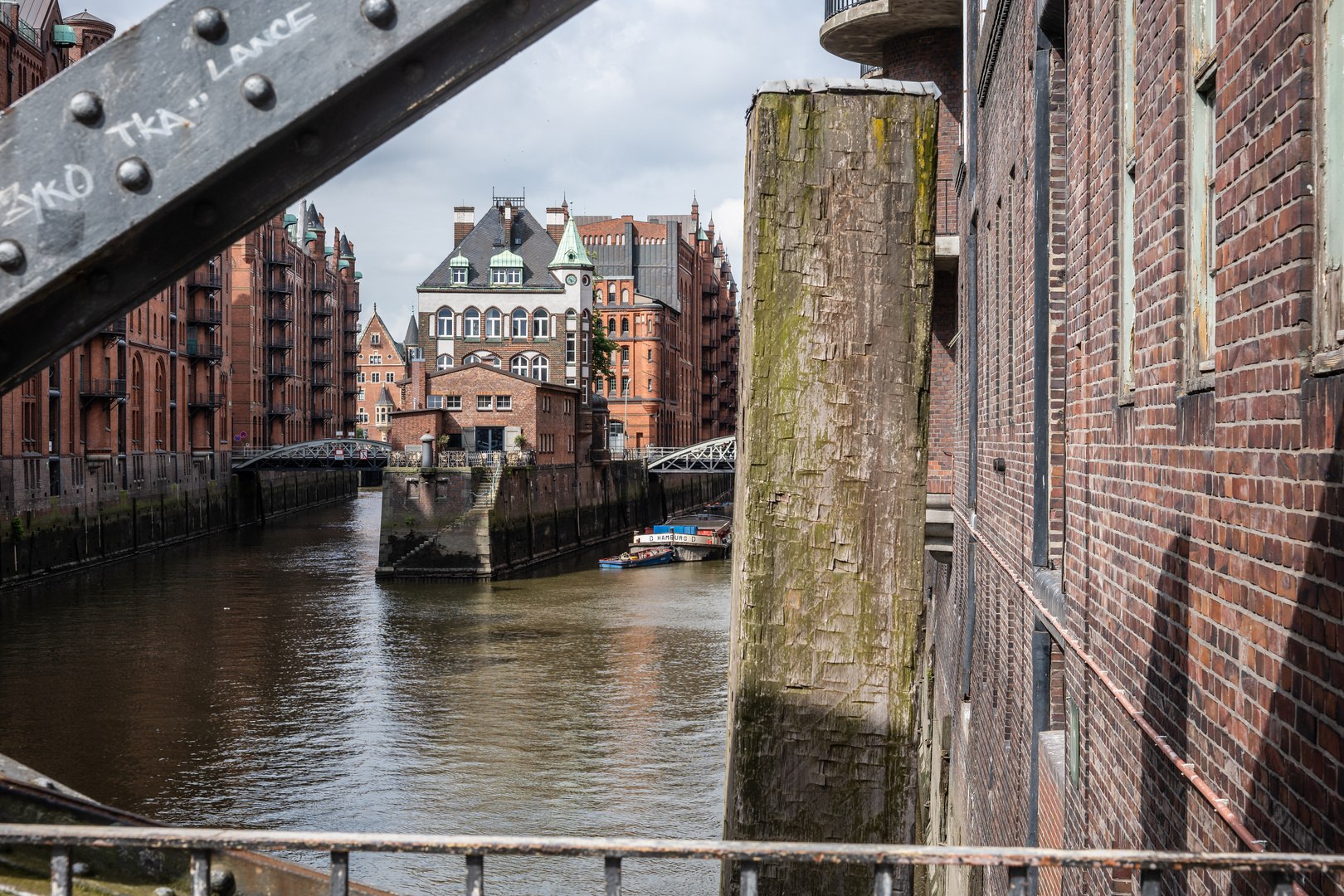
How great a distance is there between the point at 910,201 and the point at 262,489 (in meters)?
68.7

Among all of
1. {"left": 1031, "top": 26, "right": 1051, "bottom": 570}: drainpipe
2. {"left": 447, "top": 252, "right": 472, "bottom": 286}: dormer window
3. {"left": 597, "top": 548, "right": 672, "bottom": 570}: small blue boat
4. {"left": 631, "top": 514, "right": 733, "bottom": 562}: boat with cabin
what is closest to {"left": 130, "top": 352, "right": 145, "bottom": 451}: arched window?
{"left": 447, "top": 252, "right": 472, "bottom": 286}: dormer window

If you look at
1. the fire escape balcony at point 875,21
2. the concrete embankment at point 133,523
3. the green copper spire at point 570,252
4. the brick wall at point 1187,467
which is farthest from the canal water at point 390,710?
the green copper spire at point 570,252

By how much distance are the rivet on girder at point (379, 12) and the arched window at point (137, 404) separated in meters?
51.8

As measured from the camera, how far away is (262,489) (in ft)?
220

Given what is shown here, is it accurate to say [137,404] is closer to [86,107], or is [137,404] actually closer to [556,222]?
[556,222]

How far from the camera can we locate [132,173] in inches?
63.2

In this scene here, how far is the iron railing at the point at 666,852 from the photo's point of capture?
190cm

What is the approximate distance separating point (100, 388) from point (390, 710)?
1078 inches

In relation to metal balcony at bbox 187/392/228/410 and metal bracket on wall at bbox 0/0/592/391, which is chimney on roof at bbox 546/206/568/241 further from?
metal bracket on wall at bbox 0/0/592/391

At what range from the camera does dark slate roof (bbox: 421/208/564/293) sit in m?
62.1

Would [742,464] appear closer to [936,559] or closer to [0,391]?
[0,391]

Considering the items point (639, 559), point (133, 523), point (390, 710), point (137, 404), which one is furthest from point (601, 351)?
point (390, 710)

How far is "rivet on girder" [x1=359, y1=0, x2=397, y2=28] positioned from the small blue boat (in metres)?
43.7

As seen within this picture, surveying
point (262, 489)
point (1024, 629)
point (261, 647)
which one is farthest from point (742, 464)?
point (262, 489)
